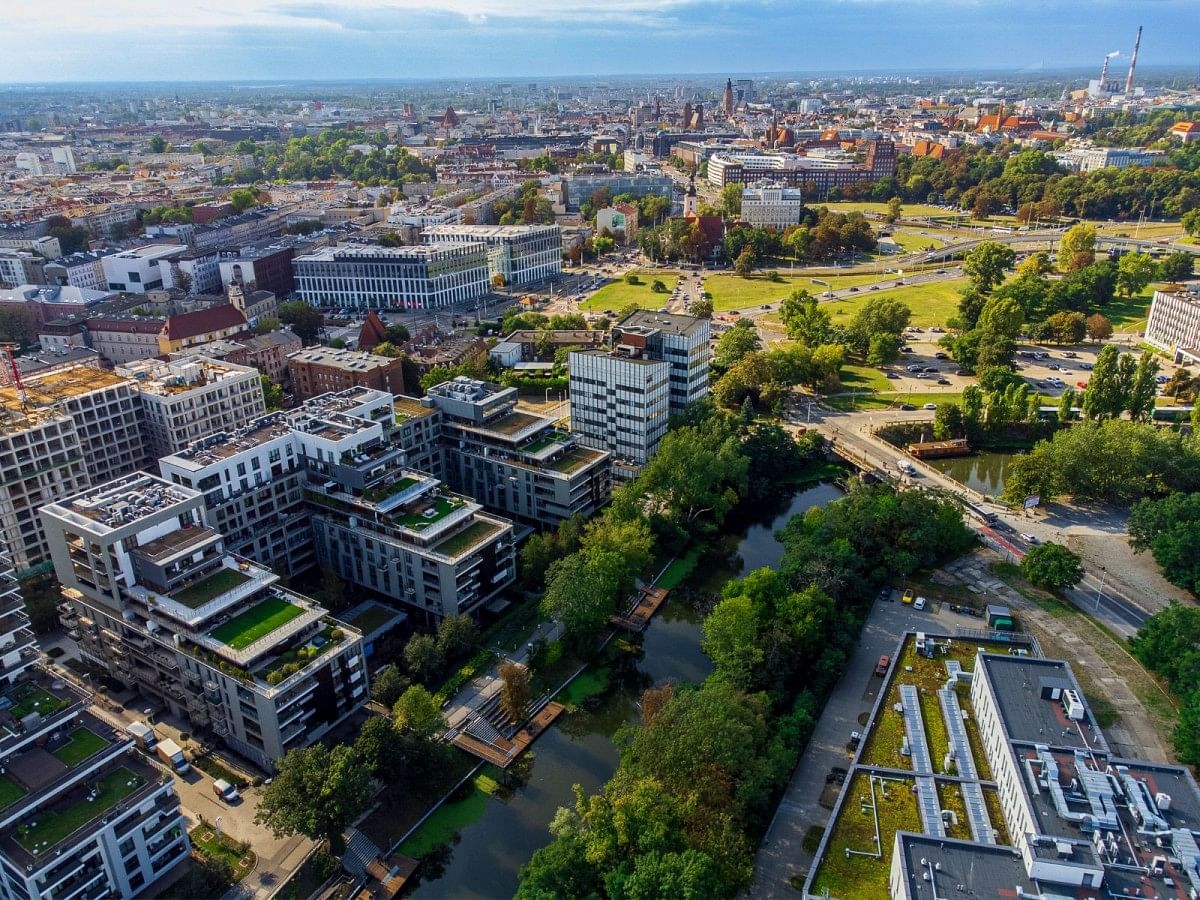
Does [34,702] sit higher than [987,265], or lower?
lower

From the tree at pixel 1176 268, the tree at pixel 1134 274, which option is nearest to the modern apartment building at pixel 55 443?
the tree at pixel 1134 274

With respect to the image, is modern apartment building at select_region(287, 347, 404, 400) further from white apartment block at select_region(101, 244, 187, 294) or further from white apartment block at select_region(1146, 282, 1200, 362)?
white apartment block at select_region(1146, 282, 1200, 362)

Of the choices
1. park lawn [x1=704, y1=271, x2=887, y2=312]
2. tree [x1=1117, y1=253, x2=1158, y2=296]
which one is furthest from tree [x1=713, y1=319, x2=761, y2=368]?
tree [x1=1117, y1=253, x2=1158, y2=296]

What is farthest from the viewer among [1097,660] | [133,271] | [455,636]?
[133,271]

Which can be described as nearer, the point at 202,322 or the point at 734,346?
the point at 202,322

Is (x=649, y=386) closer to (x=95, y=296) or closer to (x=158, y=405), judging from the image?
(x=158, y=405)

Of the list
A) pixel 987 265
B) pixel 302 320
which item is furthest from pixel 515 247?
pixel 987 265

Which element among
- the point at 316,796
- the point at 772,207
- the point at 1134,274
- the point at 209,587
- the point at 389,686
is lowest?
the point at 389,686

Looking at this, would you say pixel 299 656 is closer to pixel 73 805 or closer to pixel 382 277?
pixel 73 805
